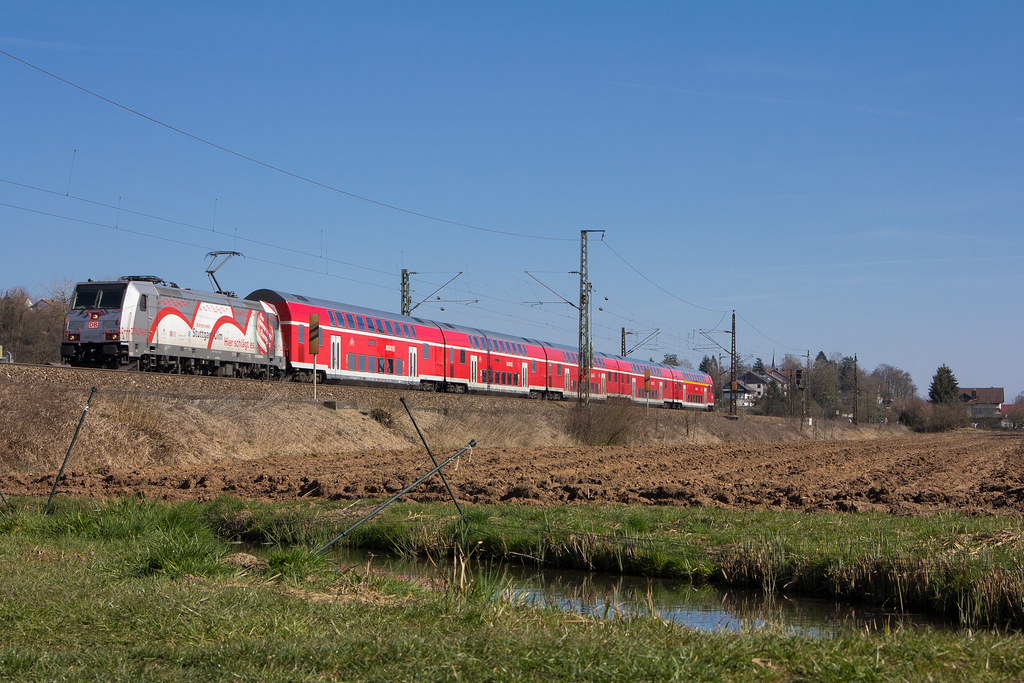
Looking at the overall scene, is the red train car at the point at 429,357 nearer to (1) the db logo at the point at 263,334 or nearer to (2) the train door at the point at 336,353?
(2) the train door at the point at 336,353

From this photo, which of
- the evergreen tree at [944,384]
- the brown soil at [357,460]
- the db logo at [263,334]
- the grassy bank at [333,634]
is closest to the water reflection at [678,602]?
the grassy bank at [333,634]

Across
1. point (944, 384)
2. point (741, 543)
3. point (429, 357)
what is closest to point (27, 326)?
point (429, 357)

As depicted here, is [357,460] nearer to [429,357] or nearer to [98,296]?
[98,296]

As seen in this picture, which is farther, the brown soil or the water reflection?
the brown soil

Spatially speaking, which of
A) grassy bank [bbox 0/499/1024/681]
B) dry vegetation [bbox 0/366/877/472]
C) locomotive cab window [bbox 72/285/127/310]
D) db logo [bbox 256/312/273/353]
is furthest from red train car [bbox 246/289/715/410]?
grassy bank [bbox 0/499/1024/681]

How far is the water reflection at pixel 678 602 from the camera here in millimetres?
8344

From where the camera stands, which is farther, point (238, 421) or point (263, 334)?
point (263, 334)

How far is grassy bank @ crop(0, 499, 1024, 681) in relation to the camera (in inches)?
225

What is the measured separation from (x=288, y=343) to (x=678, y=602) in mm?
30151

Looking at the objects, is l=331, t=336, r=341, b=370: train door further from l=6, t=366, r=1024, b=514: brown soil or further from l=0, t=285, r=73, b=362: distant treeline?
l=0, t=285, r=73, b=362: distant treeline

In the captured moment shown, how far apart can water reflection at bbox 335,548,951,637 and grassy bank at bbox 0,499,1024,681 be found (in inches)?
21.7

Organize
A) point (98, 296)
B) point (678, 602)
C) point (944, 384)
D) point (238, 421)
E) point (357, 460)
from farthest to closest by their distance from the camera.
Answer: point (944, 384), point (98, 296), point (238, 421), point (357, 460), point (678, 602)

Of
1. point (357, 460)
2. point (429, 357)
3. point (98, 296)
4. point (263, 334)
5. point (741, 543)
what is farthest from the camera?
point (429, 357)

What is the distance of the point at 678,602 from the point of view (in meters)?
9.61
